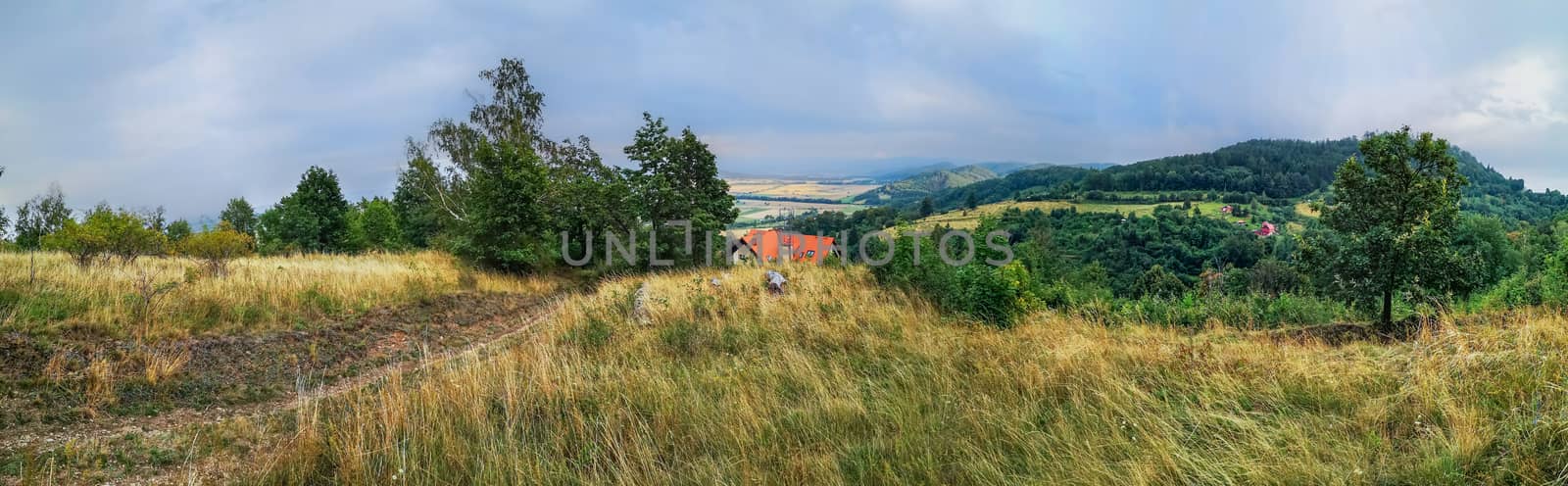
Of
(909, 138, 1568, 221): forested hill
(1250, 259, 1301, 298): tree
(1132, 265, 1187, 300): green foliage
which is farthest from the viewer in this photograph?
(909, 138, 1568, 221): forested hill

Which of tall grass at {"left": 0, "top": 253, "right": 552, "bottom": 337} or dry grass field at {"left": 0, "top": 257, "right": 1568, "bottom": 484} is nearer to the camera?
dry grass field at {"left": 0, "top": 257, "right": 1568, "bottom": 484}

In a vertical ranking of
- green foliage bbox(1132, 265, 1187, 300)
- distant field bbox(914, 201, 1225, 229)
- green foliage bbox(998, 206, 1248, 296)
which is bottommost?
green foliage bbox(1132, 265, 1187, 300)

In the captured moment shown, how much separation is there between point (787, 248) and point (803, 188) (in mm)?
74350

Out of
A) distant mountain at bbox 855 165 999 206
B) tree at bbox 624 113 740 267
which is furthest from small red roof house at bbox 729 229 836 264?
distant mountain at bbox 855 165 999 206

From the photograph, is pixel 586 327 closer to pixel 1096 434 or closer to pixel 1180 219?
pixel 1096 434

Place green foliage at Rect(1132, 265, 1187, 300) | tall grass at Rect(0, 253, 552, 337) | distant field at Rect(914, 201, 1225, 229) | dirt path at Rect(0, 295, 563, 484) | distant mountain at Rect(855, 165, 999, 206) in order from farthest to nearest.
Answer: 1. distant mountain at Rect(855, 165, 999, 206)
2. distant field at Rect(914, 201, 1225, 229)
3. green foliage at Rect(1132, 265, 1187, 300)
4. tall grass at Rect(0, 253, 552, 337)
5. dirt path at Rect(0, 295, 563, 484)

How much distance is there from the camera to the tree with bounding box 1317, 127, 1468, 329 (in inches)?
280

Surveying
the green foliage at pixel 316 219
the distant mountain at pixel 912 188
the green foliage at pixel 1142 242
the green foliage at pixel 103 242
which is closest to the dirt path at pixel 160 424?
the green foliage at pixel 103 242

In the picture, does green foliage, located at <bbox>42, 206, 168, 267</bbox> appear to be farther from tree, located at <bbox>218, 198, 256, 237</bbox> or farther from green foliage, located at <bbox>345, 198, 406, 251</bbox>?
tree, located at <bbox>218, 198, 256, 237</bbox>

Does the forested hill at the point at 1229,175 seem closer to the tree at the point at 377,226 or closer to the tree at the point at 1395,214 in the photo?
the tree at the point at 377,226

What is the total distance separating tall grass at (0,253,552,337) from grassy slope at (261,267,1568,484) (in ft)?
17.1

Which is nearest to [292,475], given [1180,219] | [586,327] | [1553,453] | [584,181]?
[586,327]

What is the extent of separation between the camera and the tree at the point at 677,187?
17.7 m

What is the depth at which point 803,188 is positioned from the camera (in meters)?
97.3
